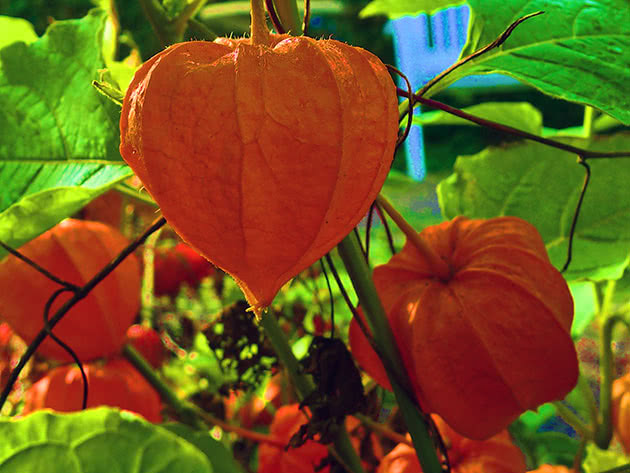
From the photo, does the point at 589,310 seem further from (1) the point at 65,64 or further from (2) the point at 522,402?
(1) the point at 65,64

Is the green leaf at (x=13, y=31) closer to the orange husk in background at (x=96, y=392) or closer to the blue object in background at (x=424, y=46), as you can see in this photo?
the orange husk in background at (x=96, y=392)

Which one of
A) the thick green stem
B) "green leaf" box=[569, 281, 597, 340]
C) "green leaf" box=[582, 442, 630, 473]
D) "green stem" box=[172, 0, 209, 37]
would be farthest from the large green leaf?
"green leaf" box=[569, 281, 597, 340]

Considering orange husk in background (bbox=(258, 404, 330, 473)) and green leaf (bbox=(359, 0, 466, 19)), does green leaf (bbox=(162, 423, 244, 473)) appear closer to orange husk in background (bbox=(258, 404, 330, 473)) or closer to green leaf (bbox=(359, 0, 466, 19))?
orange husk in background (bbox=(258, 404, 330, 473))

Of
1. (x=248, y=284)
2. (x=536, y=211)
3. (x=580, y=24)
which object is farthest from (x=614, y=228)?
Result: (x=248, y=284)

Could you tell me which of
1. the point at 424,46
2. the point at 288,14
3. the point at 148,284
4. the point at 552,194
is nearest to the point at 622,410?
the point at 552,194

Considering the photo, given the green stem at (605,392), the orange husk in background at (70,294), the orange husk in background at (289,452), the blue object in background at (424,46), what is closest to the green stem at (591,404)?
the green stem at (605,392)

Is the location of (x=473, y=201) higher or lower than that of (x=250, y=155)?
lower

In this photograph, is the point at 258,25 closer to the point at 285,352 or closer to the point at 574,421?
the point at 285,352
